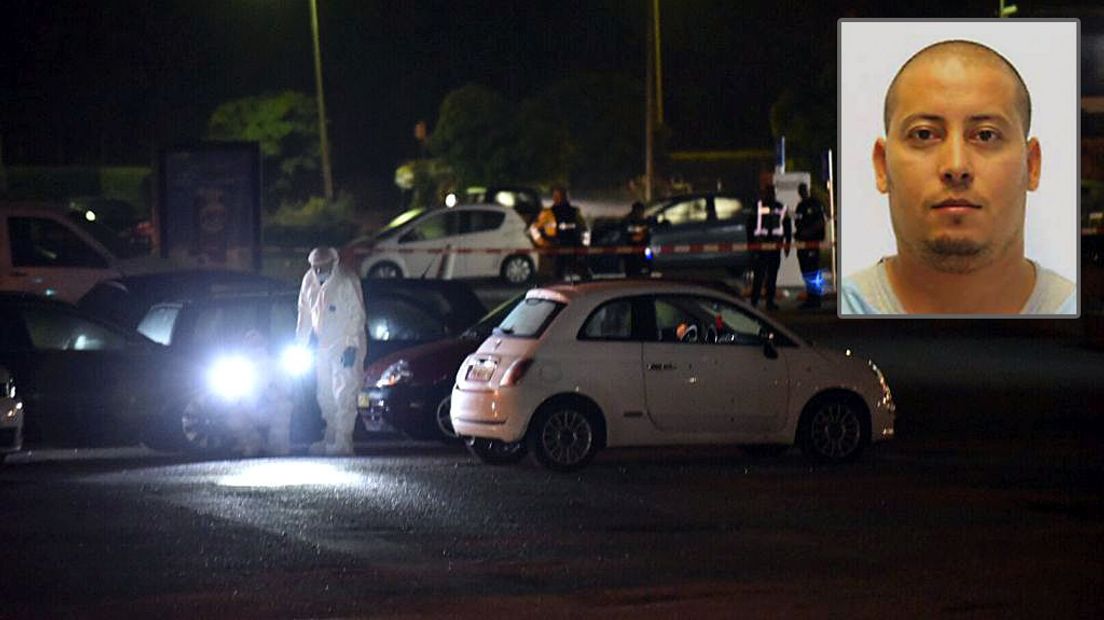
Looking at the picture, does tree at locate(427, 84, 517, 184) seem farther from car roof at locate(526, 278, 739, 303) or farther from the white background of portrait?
car roof at locate(526, 278, 739, 303)

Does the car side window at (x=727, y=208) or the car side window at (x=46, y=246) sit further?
the car side window at (x=727, y=208)

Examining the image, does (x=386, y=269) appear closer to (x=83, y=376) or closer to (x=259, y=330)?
(x=259, y=330)

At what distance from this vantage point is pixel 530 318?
15281mm

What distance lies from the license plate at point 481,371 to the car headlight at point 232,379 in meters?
2.12

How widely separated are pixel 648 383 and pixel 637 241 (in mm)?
16406

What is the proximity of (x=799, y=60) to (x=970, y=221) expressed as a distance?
49.2 meters

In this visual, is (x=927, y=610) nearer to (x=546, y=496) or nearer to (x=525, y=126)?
(x=546, y=496)

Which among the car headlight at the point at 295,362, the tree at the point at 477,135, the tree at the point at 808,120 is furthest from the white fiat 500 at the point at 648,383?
the tree at the point at 477,135

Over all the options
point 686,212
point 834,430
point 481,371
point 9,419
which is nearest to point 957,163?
point 834,430

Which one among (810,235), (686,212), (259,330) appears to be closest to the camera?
(259,330)

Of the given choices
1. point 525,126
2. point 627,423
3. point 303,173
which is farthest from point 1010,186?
point 303,173

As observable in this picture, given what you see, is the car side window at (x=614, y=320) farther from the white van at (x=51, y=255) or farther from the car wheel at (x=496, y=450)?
the white van at (x=51, y=255)

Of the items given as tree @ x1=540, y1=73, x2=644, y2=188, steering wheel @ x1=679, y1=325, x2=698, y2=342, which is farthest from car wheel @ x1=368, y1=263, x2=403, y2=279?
tree @ x1=540, y1=73, x2=644, y2=188

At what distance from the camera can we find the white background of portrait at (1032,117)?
23.7 meters
